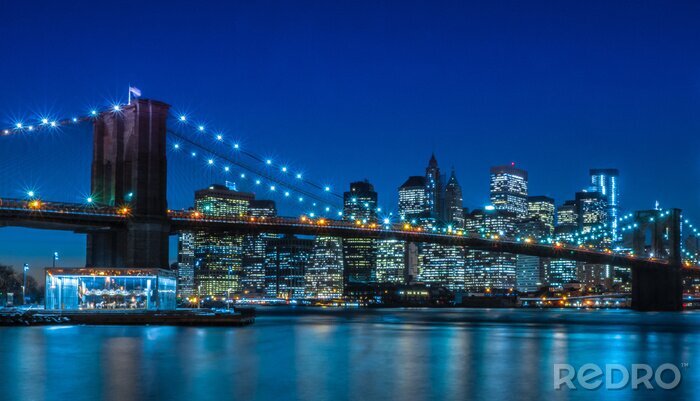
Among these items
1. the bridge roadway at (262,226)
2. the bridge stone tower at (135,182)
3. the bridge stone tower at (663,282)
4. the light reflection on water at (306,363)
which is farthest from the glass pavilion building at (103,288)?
the bridge stone tower at (663,282)

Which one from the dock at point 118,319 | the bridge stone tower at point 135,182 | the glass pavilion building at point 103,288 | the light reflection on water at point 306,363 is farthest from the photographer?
the bridge stone tower at point 135,182

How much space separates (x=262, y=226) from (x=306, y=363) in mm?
47365

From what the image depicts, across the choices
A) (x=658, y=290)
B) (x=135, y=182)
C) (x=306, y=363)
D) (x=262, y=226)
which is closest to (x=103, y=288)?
(x=135, y=182)

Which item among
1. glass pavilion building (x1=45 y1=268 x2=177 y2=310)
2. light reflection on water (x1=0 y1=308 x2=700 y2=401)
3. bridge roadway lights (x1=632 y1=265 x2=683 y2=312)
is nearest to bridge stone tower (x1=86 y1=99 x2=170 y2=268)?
glass pavilion building (x1=45 y1=268 x2=177 y2=310)

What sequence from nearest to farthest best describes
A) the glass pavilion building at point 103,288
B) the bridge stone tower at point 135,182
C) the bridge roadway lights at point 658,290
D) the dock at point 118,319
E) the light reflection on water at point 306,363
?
the light reflection on water at point 306,363 → the dock at point 118,319 → the glass pavilion building at point 103,288 → the bridge stone tower at point 135,182 → the bridge roadway lights at point 658,290

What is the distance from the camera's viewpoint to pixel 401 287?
176m

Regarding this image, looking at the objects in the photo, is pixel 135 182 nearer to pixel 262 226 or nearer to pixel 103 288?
pixel 103 288

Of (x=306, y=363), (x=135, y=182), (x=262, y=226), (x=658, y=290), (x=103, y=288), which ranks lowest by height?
(x=306, y=363)

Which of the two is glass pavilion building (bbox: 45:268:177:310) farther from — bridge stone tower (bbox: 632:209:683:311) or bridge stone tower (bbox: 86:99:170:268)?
bridge stone tower (bbox: 632:209:683:311)

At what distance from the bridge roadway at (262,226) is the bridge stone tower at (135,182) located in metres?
1.11

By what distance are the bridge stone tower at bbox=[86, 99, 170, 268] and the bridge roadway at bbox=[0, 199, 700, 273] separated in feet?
3.64

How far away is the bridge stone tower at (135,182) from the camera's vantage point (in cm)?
6378

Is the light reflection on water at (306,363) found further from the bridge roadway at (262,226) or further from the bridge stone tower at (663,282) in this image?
the bridge stone tower at (663,282)

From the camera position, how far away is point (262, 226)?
7962 cm
